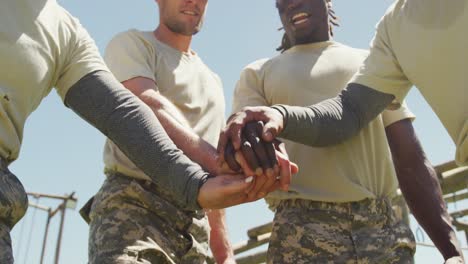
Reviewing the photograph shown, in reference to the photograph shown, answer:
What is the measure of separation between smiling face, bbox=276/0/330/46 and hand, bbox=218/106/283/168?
107cm

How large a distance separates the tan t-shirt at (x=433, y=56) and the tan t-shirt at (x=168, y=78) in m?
0.87

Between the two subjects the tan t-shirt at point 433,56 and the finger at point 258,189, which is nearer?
the finger at point 258,189

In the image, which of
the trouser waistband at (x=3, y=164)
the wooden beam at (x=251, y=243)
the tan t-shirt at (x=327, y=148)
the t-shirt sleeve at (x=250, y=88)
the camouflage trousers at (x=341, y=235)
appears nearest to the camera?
the trouser waistband at (x=3, y=164)

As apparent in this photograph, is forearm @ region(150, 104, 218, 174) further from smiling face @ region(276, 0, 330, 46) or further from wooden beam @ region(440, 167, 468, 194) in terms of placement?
wooden beam @ region(440, 167, 468, 194)

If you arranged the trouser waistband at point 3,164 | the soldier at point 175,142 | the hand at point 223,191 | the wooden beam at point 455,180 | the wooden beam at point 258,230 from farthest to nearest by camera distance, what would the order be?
1. the wooden beam at point 258,230
2. the wooden beam at point 455,180
3. the soldier at point 175,142
4. the hand at point 223,191
5. the trouser waistband at point 3,164

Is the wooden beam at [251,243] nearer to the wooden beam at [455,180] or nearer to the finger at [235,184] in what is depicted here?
the wooden beam at [455,180]

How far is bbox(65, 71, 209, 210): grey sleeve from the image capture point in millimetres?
2227

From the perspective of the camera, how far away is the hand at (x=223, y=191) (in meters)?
2.17

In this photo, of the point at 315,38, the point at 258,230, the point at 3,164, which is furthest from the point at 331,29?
the point at 258,230

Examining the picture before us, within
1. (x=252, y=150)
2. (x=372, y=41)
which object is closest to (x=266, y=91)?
(x=372, y=41)

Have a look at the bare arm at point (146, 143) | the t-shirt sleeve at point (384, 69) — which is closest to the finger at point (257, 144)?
the bare arm at point (146, 143)

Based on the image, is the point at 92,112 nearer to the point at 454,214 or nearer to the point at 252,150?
the point at 252,150

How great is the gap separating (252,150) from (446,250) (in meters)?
1.29

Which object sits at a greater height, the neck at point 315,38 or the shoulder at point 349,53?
the neck at point 315,38
